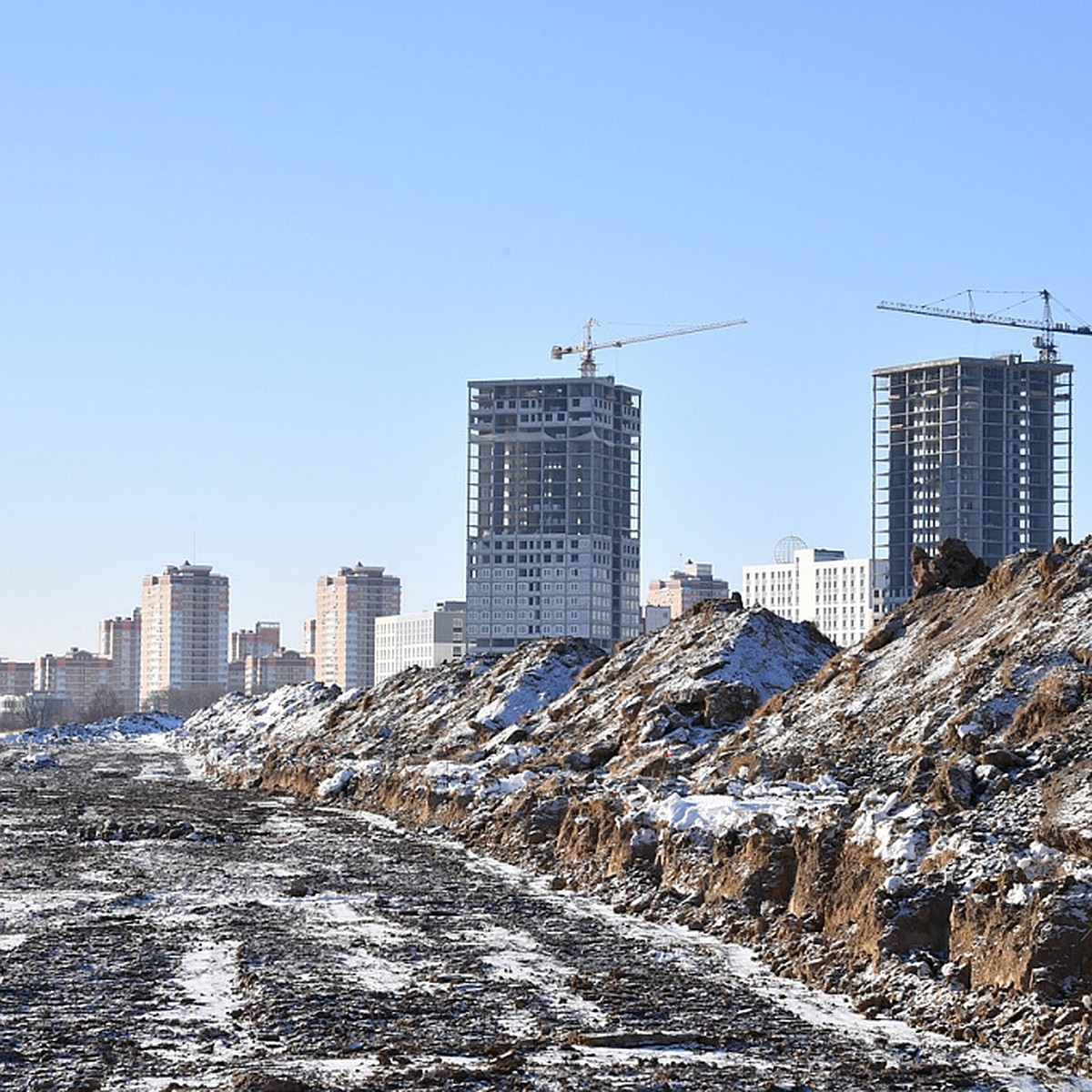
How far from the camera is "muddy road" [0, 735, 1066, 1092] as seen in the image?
1623 centimetres

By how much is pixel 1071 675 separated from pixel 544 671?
39.4 metres

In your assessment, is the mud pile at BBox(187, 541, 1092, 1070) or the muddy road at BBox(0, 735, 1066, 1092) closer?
the muddy road at BBox(0, 735, 1066, 1092)

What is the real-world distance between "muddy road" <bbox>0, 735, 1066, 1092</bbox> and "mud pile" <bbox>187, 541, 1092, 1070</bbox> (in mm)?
1258

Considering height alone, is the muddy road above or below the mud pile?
below

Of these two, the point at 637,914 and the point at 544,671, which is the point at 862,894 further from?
the point at 544,671

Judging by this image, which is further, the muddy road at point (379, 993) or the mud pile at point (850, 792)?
the mud pile at point (850, 792)

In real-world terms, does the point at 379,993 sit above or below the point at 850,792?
below

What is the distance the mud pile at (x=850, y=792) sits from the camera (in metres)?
19.9

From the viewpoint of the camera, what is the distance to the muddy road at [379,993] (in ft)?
53.3

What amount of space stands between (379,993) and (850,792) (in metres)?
10.9

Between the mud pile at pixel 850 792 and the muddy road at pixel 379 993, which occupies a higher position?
the mud pile at pixel 850 792

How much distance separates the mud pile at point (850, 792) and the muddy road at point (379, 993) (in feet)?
4.13

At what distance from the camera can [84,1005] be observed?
63.4ft

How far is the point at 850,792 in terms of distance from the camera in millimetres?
28250
